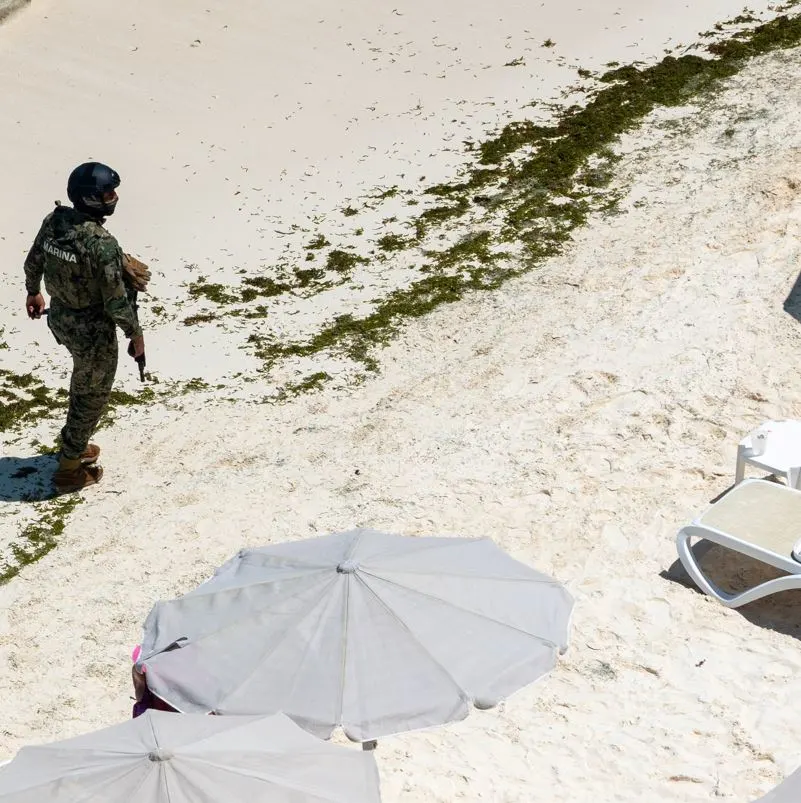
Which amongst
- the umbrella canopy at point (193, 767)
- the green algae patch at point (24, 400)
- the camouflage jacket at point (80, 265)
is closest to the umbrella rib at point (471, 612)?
the umbrella canopy at point (193, 767)

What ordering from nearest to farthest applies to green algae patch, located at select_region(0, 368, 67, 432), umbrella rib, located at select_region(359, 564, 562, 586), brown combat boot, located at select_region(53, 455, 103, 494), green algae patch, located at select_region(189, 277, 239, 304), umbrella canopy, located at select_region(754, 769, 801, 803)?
umbrella canopy, located at select_region(754, 769, 801, 803), umbrella rib, located at select_region(359, 564, 562, 586), brown combat boot, located at select_region(53, 455, 103, 494), green algae patch, located at select_region(0, 368, 67, 432), green algae patch, located at select_region(189, 277, 239, 304)

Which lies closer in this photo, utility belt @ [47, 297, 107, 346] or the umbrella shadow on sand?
the umbrella shadow on sand

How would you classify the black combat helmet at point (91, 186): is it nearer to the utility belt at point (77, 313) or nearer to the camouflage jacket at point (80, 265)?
the camouflage jacket at point (80, 265)

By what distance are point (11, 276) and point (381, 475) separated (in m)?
4.56

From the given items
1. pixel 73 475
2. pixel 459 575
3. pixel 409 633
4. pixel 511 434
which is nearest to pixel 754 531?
pixel 511 434

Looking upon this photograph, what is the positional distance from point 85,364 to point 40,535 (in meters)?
1.17

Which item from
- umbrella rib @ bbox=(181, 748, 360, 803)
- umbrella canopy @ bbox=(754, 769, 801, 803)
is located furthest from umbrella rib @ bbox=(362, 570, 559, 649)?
umbrella canopy @ bbox=(754, 769, 801, 803)

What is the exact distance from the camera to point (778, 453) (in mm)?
7414

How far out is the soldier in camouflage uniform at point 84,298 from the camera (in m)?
7.46

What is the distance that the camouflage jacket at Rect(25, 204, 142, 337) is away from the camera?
24.5ft

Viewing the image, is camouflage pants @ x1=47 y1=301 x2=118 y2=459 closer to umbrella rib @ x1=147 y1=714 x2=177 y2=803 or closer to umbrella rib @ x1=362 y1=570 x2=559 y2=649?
umbrella rib @ x1=362 y1=570 x2=559 y2=649

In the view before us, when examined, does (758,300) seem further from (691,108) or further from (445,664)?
(445,664)

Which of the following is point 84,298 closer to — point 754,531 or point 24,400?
point 24,400

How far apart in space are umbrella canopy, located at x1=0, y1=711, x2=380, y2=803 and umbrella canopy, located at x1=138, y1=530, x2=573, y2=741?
14.8 inches
